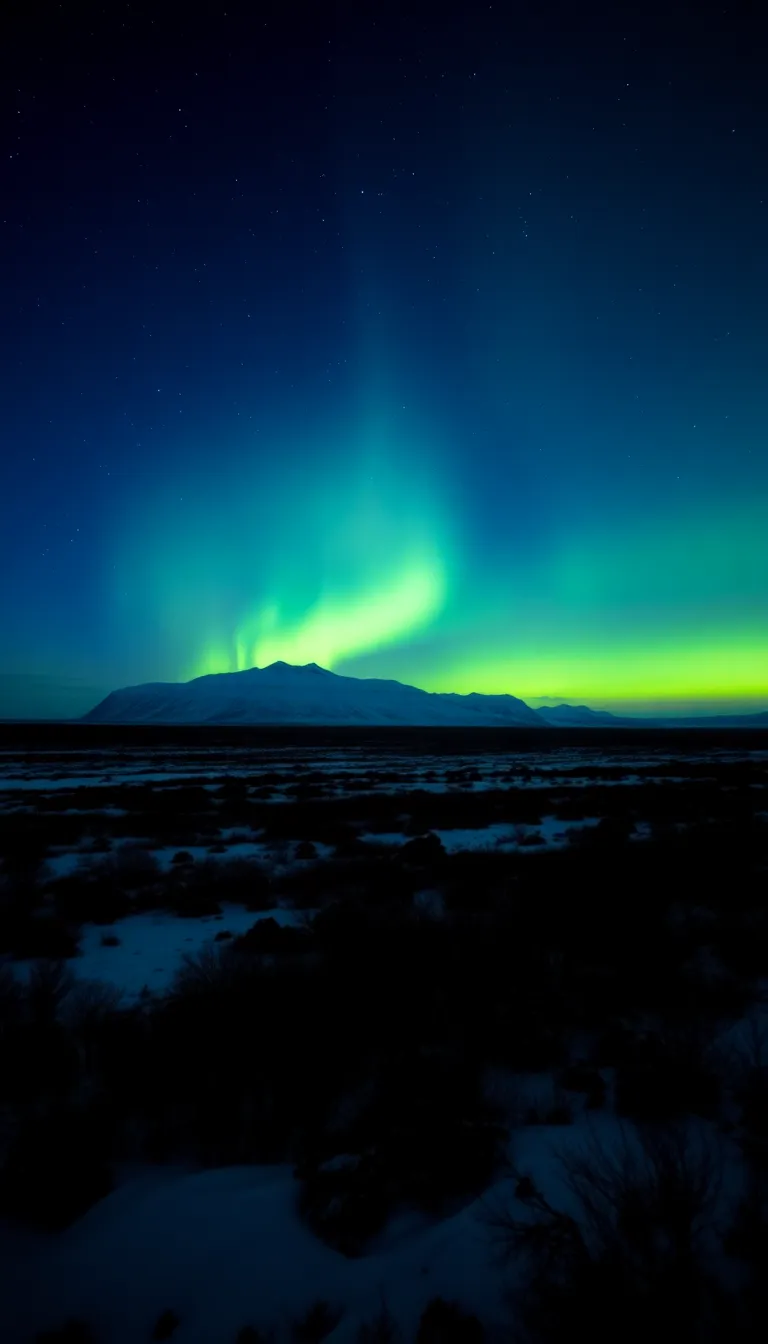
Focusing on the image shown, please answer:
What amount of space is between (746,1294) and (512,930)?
14.9 feet

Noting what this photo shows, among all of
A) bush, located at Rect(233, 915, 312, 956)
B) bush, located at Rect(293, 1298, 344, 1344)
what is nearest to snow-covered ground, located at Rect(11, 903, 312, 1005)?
bush, located at Rect(233, 915, 312, 956)

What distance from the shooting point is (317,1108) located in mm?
3779

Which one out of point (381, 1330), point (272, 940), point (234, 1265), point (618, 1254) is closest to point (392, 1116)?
point (234, 1265)

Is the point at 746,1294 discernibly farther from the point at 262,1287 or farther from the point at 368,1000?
the point at 368,1000

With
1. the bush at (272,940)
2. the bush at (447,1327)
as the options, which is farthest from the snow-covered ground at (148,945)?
the bush at (447,1327)

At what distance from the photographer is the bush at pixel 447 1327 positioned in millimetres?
2299

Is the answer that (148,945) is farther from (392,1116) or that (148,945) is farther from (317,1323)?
(317,1323)

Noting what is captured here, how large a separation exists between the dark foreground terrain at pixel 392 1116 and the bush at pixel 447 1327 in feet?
0.04

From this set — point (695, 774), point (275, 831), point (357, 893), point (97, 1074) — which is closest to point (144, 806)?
point (275, 831)

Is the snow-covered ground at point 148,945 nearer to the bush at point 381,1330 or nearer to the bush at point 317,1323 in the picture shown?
the bush at point 317,1323

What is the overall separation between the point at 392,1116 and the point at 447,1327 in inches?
50.8

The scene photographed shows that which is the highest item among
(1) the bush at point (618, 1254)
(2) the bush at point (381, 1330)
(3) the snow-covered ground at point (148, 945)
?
(1) the bush at point (618, 1254)

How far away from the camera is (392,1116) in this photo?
3.61 metres

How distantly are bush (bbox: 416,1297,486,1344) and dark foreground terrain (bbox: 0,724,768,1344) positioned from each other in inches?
0.5
